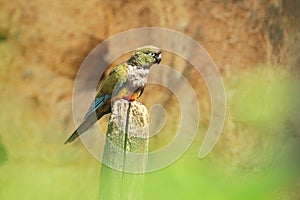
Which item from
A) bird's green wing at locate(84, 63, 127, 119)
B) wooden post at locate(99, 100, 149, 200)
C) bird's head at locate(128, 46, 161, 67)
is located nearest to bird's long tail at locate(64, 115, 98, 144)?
bird's green wing at locate(84, 63, 127, 119)

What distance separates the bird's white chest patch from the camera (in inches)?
74.6

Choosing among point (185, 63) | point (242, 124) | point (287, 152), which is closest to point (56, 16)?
point (185, 63)

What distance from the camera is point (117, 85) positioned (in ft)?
6.13

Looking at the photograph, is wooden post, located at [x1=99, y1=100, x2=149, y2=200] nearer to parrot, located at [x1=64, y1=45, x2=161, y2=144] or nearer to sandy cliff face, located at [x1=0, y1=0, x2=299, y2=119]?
parrot, located at [x1=64, y1=45, x2=161, y2=144]

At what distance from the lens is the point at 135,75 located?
191 centimetres

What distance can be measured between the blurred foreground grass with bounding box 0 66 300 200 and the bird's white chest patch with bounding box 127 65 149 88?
2.14 ft

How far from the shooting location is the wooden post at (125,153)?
4.56 ft

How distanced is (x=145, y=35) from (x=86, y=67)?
0.33 metres

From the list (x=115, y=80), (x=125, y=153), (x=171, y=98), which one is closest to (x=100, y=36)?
(x=171, y=98)

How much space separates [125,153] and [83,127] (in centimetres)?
89

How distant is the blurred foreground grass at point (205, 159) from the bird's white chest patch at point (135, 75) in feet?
2.14

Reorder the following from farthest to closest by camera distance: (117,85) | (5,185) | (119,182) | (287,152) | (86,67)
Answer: (287,152)
(86,67)
(5,185)
(117,85)
(119,182)

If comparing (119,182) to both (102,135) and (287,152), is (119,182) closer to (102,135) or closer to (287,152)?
(102,135)

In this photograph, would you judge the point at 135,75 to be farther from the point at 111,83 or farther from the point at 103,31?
the point at 103,31
